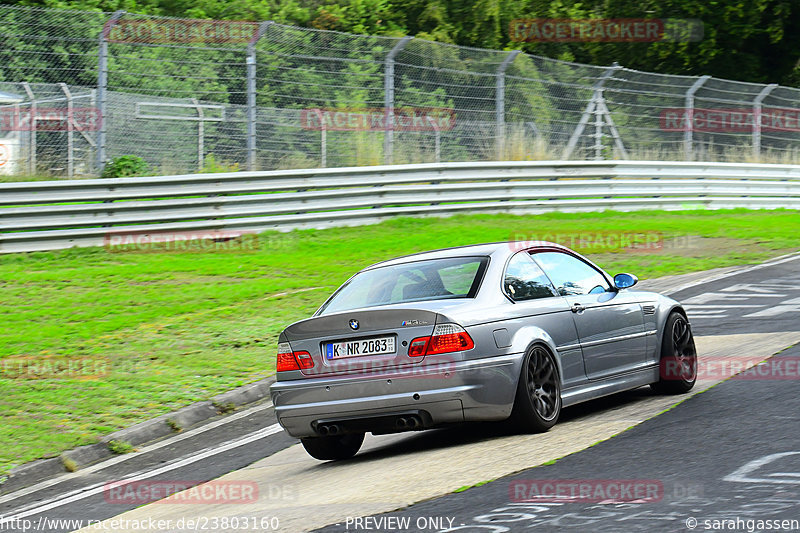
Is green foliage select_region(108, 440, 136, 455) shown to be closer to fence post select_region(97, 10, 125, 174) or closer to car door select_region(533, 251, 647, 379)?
car door select_region(533, 251, 647, 379)

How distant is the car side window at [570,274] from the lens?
26.1 feet

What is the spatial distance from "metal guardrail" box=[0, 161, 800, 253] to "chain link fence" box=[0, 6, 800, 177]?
50cm

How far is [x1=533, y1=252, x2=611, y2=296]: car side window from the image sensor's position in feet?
26.1

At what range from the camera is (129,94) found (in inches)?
682

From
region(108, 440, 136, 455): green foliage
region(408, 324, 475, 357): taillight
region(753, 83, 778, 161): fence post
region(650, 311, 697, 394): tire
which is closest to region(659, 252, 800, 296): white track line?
region(650, 311, 697, 394): tire

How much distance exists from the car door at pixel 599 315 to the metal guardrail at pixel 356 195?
10226 millimetres

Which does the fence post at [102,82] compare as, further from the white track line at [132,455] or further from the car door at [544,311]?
the car door at [544,311]

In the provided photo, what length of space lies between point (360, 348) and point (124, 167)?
37.0ft

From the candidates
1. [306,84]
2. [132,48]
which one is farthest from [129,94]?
[306,84]

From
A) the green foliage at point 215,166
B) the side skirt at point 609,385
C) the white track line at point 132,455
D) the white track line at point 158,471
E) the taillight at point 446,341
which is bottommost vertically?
the white track line at point 132,455

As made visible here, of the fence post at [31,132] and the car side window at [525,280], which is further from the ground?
the fence post at [31,132]

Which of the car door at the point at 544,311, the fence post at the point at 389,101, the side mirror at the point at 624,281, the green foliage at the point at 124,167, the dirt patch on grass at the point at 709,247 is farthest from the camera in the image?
the fence post at the point at 389,101

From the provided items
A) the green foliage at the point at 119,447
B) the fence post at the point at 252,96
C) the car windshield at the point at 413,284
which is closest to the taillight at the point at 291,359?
the car windshield at the point at 413,284

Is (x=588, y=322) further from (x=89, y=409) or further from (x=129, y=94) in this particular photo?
(x=129, y=94)
